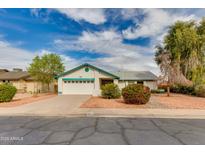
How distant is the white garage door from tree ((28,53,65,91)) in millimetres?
4533

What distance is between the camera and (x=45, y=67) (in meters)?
24.0

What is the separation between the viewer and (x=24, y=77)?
28844 millimetres

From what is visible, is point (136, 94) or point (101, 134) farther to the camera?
point (136, 94)

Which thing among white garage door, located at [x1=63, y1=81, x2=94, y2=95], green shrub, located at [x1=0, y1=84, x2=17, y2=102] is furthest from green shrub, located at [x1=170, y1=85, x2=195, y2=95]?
green shrub, located at [x1=0, y1=84, x2=17, y2=102]

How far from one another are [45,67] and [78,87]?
7.18 meters

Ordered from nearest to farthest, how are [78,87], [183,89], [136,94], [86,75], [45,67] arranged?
[136,94], [86,75], [78,87], [183,89], [45,67]

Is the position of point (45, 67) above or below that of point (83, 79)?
above

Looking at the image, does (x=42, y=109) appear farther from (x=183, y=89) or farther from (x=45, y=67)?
(x=183, y=89)

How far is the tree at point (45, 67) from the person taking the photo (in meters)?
23.2

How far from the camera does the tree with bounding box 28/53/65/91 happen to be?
23.2m

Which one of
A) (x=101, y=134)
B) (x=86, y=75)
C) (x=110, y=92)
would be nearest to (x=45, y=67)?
(x=86, y=75)

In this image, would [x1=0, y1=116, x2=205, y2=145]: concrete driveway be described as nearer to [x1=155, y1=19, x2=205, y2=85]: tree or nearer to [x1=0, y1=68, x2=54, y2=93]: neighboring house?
[x1=155, y1=19, x2=205, y2=85]: tree

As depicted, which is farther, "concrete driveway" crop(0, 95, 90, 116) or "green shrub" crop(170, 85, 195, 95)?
"green shrub" crop(170, 85, 195, 95)
